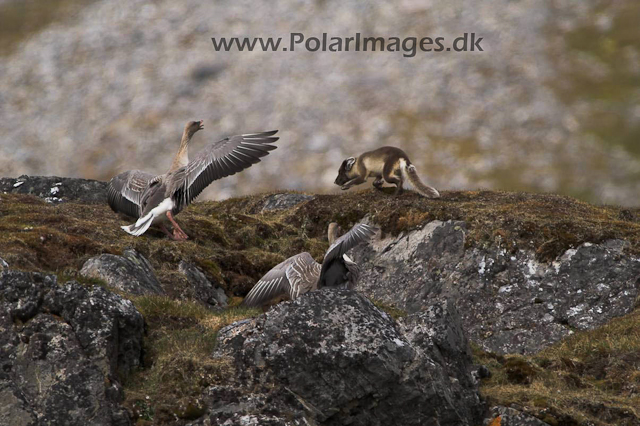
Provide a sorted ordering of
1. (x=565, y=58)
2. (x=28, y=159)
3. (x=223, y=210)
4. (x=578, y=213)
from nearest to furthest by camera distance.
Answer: (x=578, y=213) < (x=223, y=210) < (x=565, y=58) < (x=28, y=159)

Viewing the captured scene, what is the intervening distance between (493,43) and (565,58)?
44.2 feet

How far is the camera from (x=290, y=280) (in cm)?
1409

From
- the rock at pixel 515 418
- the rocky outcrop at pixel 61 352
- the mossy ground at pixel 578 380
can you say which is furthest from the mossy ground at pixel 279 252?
the rocky outcrop at pixel 61 352

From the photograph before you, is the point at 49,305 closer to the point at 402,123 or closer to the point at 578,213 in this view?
the point at 578,213

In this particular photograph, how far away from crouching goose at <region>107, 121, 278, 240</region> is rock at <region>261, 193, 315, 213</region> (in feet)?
26.4

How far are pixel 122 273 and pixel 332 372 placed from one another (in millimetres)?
5686

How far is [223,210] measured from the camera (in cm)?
3120

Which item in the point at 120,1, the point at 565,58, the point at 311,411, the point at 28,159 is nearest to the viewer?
the point at 311,411

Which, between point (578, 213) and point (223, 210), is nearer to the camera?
point (578, 213)

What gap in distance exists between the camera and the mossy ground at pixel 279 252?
38.7ft

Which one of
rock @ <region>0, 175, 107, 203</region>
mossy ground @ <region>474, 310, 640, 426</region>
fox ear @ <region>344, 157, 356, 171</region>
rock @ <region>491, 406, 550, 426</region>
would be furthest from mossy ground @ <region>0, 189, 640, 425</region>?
rock @ <region>0, 175, 107, 203</region>

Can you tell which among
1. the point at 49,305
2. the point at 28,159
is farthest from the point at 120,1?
the point at 49,305

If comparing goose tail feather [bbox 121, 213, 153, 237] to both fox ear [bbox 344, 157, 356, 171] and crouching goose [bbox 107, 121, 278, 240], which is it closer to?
crouching goose [bbox 107, 121, 278, 240]

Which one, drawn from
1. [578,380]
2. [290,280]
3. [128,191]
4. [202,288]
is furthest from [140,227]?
[578,380]
